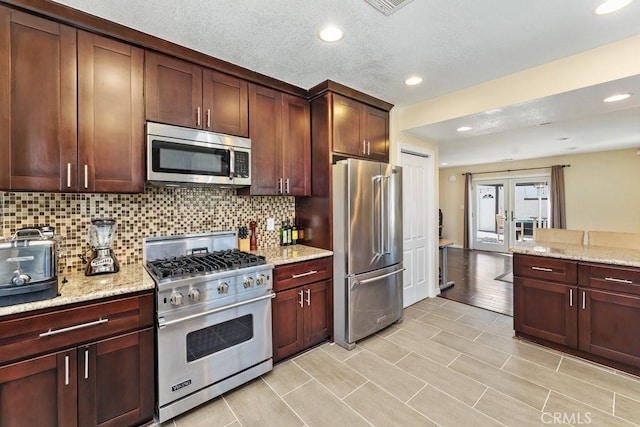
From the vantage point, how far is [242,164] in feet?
→ 8.13

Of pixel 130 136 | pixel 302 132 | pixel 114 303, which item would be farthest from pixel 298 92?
pixel 114 303

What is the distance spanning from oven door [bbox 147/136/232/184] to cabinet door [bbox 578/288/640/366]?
3342mm

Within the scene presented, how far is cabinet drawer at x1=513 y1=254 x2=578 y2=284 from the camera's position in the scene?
253 cm

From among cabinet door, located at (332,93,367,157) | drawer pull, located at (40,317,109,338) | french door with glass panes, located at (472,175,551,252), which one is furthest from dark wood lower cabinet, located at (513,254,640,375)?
french door with glass panes, located at (472,175,551,252)

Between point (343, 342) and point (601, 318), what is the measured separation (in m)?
2.24

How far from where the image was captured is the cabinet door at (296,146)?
2830 millimetres

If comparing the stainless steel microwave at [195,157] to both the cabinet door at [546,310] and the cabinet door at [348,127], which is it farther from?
the cabinet door at [546,310]

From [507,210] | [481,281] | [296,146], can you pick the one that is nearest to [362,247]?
[296,146]

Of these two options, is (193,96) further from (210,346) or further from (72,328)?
(210,346)

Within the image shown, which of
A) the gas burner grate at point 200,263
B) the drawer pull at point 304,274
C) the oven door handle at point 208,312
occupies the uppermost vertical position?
the gas burner grate at point 200,263

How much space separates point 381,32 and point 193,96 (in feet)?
5.00

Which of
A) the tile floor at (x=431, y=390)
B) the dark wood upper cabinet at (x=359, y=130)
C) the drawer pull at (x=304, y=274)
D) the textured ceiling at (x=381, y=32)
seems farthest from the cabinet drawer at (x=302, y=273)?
the textured ceiling at (x=381, y=32)

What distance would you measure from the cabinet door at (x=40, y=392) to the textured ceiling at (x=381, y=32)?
2.07m

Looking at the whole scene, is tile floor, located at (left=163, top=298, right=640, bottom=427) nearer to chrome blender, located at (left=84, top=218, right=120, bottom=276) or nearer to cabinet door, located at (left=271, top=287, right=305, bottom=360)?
cabinet door, located at (left=271, top=287, right=305, bottom=360)
